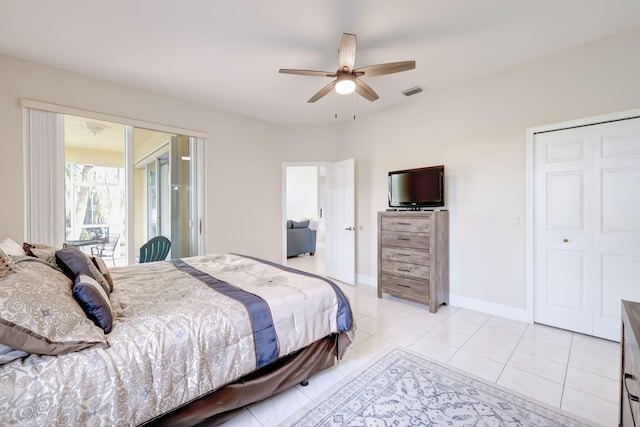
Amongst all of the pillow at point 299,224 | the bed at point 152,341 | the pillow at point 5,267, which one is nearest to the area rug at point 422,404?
the bed at point 152,341

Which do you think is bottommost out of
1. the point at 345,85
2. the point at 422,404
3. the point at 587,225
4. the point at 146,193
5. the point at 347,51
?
the point at 422,404

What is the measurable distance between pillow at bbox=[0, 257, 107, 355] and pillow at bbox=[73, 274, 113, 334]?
1.1 inches

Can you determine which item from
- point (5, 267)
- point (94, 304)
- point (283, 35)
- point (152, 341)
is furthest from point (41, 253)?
point (283, 35)

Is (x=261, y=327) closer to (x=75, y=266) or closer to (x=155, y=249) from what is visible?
(x=75, y=266)

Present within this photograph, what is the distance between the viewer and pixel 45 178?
285 centimetres

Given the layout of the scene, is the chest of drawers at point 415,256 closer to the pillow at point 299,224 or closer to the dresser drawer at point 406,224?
the dresser drawer at point 406,224

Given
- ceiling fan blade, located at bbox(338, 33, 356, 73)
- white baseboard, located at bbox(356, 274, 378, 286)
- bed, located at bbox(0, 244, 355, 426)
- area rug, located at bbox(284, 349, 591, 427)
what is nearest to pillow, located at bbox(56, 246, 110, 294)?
bed, located at bbox(0, 244, 355, 426)

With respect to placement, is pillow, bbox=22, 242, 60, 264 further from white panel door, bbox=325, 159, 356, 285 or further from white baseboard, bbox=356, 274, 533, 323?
white baseboard, bbox=356, 274, 533, 323

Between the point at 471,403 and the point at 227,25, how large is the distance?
3368 mm

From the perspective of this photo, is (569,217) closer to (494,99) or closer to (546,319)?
(546,319)

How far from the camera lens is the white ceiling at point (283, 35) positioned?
2.06 meters

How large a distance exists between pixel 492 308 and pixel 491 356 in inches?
42.1

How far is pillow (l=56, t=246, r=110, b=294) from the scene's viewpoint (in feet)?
5.30

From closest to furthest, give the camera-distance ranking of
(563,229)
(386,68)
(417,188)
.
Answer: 1. (386,68)
2. (563,229)
3. (417,188)
